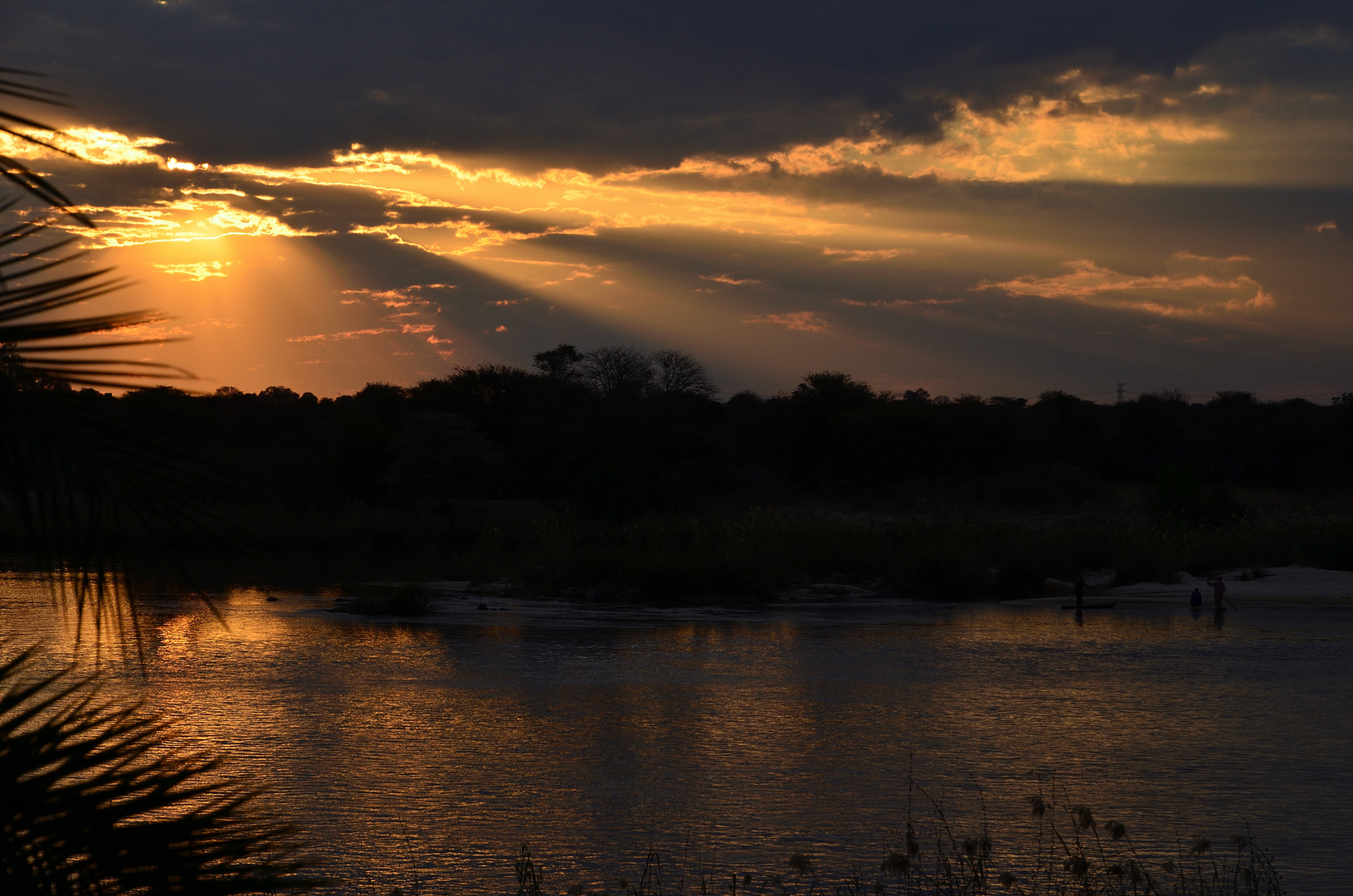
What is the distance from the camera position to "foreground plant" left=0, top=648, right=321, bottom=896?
1116mm

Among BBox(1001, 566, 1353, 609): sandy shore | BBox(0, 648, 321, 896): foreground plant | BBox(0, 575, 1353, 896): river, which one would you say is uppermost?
BBox(0, 648, 321, 896): foreground plant

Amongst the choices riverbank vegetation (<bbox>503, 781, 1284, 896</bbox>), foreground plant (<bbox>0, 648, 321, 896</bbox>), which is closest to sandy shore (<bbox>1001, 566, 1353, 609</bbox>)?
riverbank vegetation (<bbox>503, 781, 1284, 896</bbox>)

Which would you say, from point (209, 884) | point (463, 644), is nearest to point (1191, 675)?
point (463, 644)

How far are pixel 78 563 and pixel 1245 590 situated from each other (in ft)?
95.3

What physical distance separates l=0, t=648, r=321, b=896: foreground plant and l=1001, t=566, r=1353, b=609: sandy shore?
84.0ft

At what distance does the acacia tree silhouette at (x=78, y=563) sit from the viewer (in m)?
1.04

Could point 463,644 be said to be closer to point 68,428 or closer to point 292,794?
point 292,794

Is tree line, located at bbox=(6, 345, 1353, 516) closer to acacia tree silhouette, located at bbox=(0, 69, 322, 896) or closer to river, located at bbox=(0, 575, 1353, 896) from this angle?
river, located at bbox=(0, 575, 1353, 896)

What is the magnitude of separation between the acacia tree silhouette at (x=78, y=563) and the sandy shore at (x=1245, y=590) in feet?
84.2

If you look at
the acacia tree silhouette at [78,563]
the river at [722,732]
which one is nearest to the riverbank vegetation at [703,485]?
the acacia tree silhouette at [78,563]

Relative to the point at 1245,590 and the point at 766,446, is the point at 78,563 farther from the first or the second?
the point at 766,446

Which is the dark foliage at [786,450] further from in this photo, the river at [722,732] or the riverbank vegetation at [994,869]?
the riverbank vegetation at [994,869]

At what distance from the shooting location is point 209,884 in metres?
1.18

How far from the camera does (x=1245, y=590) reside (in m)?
27.0
